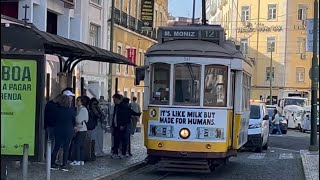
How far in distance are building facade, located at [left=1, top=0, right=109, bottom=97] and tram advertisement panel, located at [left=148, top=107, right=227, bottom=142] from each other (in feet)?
14.7

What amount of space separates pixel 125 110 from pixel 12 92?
27.3 feet

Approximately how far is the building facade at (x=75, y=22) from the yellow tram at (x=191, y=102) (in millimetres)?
3975

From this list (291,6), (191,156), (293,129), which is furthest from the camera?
(291,6)

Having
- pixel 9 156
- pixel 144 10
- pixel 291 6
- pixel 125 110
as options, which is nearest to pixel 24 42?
pixel 9 156

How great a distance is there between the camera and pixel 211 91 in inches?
712

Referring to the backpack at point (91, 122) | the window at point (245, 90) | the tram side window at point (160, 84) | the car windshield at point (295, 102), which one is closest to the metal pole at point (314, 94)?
the window at point (245, 90)

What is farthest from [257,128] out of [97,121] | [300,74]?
[300,74]

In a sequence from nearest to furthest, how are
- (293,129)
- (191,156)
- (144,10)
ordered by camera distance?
1. (191,156)
2. (144,10)
3. (293,129)

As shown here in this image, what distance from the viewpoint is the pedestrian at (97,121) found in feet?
64.9

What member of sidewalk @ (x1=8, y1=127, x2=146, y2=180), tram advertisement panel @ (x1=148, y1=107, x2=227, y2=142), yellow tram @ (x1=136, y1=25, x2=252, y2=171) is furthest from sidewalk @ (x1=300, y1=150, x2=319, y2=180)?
sidewalk @ (x1=8, y1=127, x2=146, y2=180)

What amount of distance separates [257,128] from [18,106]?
16292mm

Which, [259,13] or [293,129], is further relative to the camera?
[259,13]

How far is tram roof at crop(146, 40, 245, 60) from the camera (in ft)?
59.3

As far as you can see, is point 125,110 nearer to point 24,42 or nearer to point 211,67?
point 211,67
